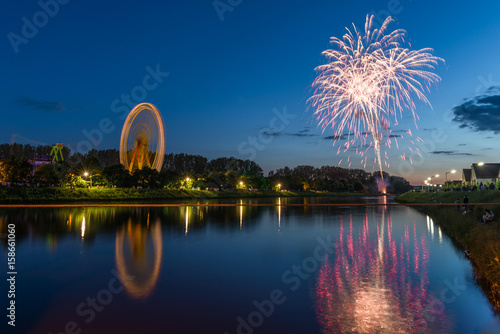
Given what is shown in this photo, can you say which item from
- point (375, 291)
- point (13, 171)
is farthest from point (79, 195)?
point (375, 291)

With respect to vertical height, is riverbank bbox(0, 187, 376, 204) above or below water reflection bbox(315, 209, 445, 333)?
above

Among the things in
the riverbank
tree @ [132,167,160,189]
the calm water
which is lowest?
the calm water

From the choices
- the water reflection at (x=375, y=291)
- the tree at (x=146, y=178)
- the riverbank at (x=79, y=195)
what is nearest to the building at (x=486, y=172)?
the riverbank at (x=79, y=195)

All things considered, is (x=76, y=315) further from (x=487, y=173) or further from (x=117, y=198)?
(x=487, y=173)

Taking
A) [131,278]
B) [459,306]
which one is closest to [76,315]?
[131,278]

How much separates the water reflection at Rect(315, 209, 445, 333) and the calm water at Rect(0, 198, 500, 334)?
0.14 ft

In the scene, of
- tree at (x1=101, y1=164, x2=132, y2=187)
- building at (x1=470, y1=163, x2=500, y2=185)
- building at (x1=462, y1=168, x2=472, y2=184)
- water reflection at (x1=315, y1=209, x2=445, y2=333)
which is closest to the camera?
water reflection at (x1=315, y1=209, x2=445, y2=333)

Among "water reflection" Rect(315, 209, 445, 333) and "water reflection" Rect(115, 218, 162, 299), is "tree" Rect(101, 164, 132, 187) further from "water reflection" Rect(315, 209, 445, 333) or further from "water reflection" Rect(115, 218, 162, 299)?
"water reflection" Rect(315, 209, 445, 333)

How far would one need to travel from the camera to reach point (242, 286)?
1173cm

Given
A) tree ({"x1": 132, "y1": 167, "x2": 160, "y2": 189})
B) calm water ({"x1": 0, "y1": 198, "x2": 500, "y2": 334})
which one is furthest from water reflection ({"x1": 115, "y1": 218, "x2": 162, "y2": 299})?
tree ({"x1": 132, "y1": 167, "x2": 160, "y2": 189})

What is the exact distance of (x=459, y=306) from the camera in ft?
32.9

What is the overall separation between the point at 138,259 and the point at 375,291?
1050cm

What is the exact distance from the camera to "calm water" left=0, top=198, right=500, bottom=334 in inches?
337

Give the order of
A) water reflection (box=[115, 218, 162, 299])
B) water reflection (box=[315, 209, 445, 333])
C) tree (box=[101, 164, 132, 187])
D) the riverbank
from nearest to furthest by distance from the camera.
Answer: water reflection (box=[315, 209, 445, 333]) < water reflection (box=[115, 218, 162, 299]) < the riverbank < tree (box=[101, 164, 132, 187])
